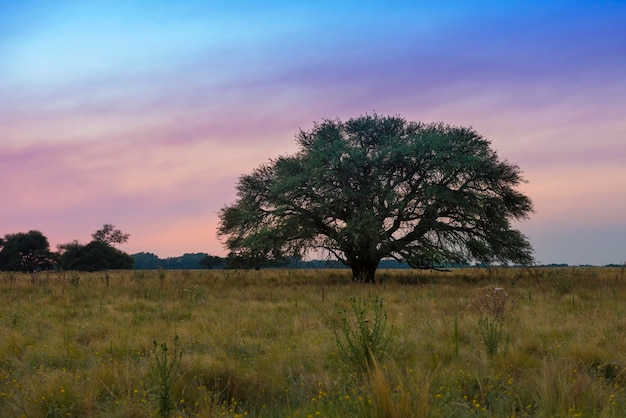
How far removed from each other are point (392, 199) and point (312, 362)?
48.7ft

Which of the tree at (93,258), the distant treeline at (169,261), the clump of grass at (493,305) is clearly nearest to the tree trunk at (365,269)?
the clump of grass at (493,305)

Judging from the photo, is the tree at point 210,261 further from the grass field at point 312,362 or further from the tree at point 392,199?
the grass field at point 312,362

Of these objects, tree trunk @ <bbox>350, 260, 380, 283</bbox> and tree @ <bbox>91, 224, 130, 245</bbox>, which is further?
tree @ <bbox>91, 224, 130, 245</bbox>

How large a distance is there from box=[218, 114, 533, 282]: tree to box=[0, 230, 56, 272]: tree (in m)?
59.7

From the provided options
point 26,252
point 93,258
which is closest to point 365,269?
point 93,258

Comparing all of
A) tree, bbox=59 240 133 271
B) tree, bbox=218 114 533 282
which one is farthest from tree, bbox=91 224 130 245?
tree, bbox=218 114 533 282

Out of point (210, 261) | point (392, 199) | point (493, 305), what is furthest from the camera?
point (210, 261)

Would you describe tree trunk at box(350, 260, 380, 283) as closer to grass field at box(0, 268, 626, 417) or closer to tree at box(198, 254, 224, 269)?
grass field at box(0, 268, 626, 417)

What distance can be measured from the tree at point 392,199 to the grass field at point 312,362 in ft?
31.8

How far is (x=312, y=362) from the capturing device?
19.4 ft

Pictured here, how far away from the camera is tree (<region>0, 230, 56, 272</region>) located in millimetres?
67188

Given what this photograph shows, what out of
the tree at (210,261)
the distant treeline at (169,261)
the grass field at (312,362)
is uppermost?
the grass field at (312,362)

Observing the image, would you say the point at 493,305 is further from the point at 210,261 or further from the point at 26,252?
the point at 210,261

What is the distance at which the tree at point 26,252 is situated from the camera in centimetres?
6719
